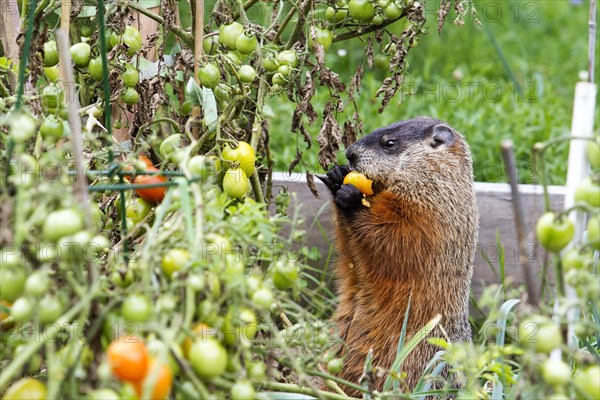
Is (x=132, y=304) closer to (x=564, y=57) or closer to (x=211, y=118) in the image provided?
(x=211, y=118)

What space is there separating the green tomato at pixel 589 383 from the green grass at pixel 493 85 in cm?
234

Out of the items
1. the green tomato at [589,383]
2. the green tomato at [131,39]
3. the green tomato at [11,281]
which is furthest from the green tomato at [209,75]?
the green tomato at [589,383]

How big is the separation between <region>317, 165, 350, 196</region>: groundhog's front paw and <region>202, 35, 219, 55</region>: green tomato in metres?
0.86

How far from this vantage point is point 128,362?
4.80 ft

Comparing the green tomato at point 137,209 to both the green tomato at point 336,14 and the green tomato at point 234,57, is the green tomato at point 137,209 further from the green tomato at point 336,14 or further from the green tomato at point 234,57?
the green tomato at point 336,14

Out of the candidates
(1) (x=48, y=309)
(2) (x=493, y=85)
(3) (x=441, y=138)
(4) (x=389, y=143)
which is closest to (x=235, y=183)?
(1) (x=48, y=309)

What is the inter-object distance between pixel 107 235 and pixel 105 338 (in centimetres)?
106

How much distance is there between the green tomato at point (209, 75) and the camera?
8.77ft

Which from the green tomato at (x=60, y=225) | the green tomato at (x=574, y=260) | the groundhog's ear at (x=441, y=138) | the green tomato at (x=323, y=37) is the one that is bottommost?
the green tomato at (x=574, y=260)

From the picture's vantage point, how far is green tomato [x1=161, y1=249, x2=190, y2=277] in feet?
5.67

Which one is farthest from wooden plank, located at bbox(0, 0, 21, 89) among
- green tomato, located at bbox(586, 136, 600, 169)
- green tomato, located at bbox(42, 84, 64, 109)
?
green tomato, located at bbox(586, 136, 600, 169)

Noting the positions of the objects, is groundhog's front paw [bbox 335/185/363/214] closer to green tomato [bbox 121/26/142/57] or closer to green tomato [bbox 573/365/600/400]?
green tomato [bbox 121/26/142/57]

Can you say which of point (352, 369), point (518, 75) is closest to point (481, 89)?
point (518, 75)

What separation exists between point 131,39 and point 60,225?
1.47 metres
